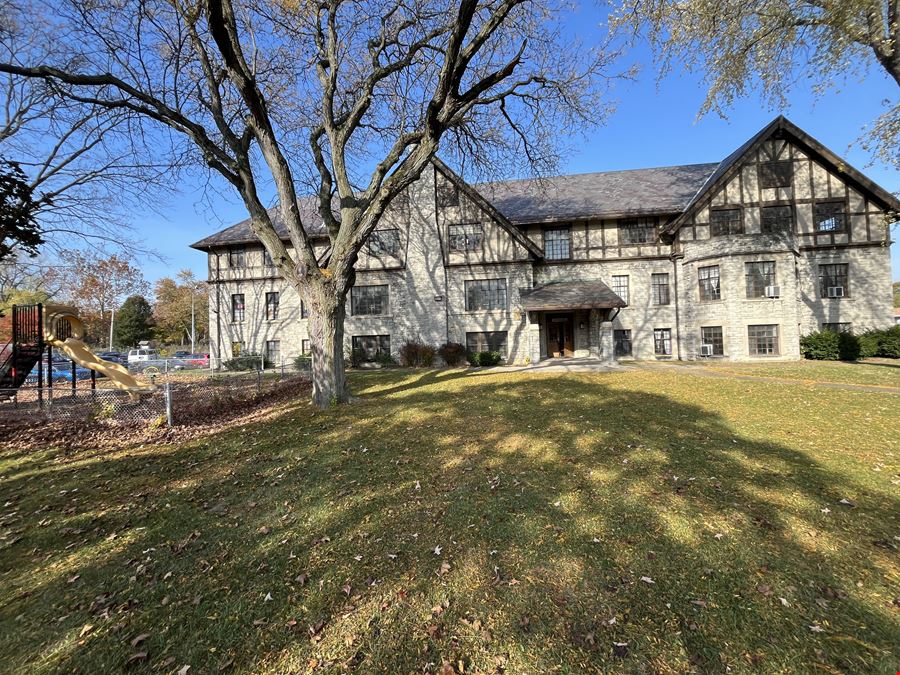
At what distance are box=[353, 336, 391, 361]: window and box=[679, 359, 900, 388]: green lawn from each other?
1768 cm

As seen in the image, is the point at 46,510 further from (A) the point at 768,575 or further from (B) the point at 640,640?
(A) the point at 768,575

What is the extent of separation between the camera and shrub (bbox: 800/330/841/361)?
60.6 ft

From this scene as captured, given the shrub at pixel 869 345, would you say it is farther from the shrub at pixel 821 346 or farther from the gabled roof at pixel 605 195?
the gabled roof at pixel 605 195

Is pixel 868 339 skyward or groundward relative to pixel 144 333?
groundward

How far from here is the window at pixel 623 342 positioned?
22312mm

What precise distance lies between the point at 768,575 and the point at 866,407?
8.79 metres

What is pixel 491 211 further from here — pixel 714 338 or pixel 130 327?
pixel 130 327

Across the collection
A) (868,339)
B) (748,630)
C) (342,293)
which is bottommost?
(748,630)

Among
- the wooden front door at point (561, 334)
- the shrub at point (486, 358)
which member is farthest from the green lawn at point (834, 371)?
the shrub at point (486, 358)

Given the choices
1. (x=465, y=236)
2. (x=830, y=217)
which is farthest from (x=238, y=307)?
(x=830, y=217)

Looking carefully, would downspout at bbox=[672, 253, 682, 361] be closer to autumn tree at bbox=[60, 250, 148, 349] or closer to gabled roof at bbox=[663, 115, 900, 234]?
gabled roof at bbox=[663, 115, 900, 234]

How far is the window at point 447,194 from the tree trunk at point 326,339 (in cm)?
1465

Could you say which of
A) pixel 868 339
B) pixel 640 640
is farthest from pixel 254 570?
pixel 868 339

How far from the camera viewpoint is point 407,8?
33.0ft
